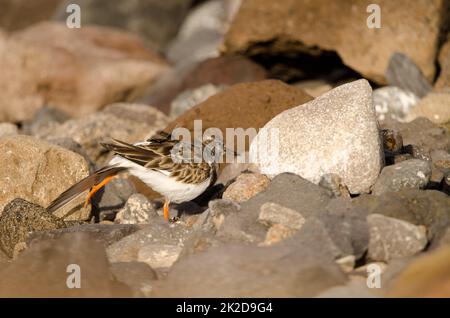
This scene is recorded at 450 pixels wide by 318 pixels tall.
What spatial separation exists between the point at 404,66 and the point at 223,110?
3.93 metres

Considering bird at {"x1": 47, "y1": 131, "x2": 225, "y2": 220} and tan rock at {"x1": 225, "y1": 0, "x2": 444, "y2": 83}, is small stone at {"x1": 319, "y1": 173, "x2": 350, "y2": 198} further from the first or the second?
tan rock at {"x1": 225, "y1": 0, "x2": 444, "y2": 83}

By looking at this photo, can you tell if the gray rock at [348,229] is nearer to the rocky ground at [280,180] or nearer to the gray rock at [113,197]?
the rocky ground at [280,180]

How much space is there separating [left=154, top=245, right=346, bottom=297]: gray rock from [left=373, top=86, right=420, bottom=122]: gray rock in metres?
5.77

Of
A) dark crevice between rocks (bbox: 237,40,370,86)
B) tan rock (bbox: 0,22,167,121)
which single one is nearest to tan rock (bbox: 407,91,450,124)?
dark crevice between rocks (bbox: 237,40,370,86)

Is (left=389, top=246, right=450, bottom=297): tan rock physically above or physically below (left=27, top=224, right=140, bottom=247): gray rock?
below

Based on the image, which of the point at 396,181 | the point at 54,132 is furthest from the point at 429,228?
the point at 54,132

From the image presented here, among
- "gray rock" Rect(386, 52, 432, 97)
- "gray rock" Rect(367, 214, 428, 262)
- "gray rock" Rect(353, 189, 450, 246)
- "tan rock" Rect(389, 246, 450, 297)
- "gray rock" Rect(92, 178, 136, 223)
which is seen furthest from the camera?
"gray rock" Rect(386, 52, 432, 97)

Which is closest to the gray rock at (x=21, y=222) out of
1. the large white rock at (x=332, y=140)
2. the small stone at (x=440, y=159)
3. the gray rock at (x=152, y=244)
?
the gray rock at (x=152, y=244)

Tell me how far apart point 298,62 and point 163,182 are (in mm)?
6812

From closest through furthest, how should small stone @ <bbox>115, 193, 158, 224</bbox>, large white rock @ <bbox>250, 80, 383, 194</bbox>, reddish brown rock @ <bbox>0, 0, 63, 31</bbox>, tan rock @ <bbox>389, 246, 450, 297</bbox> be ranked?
tan rock @ <bbox>389, 246, 450, 297</bbox>, large white rock @ <bbox>250, 80, 383, 194</bbox>, small stone @ <bbox>115, 193, 158, 224</bbox>, reddish brown rock @ <bbox>0, 0, 63, 31</bbox>

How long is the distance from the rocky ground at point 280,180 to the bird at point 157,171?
12.0 inches

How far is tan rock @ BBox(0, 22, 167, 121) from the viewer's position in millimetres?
16266

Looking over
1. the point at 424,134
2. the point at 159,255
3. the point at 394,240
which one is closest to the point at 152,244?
the point at 159,255
